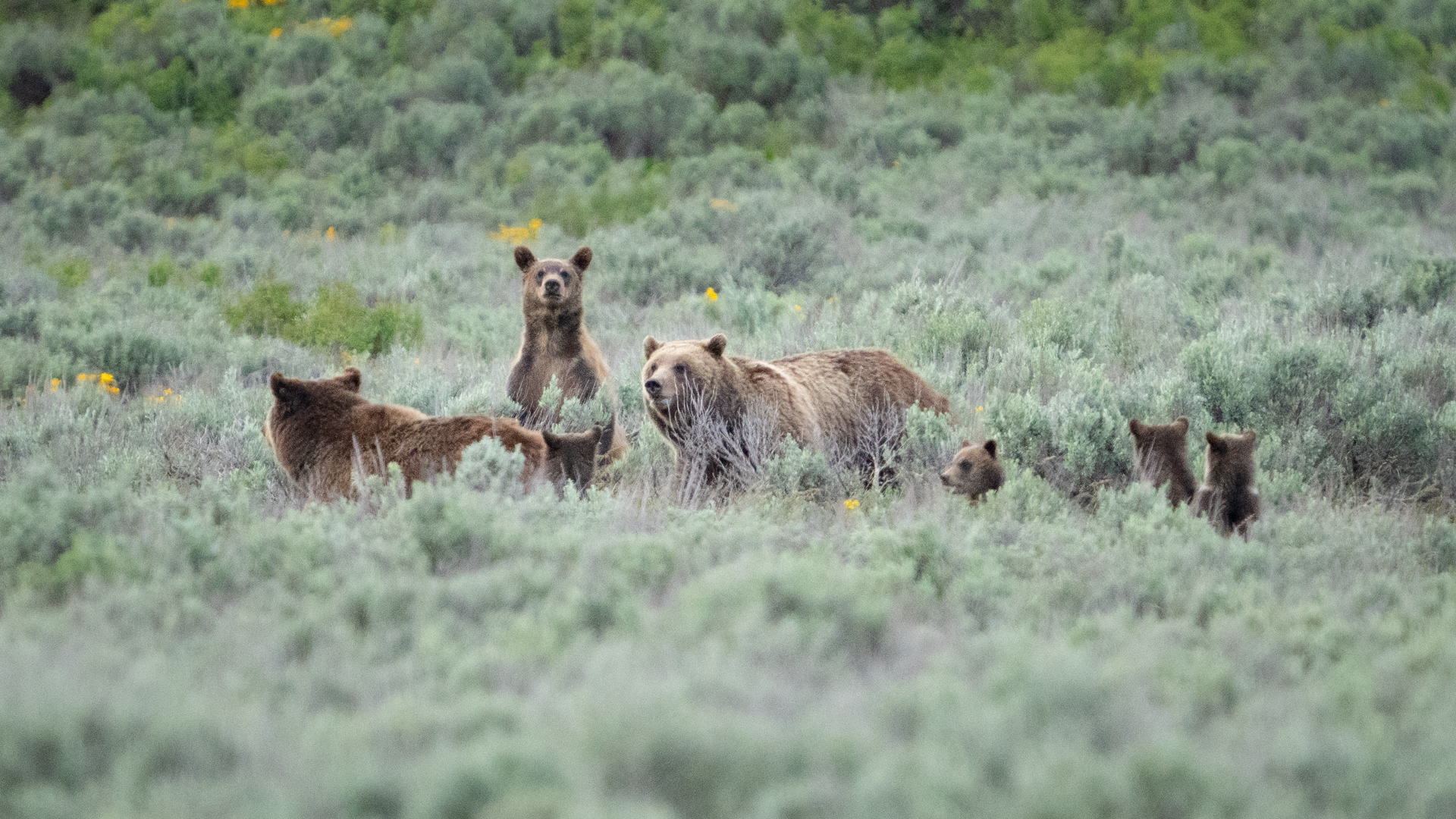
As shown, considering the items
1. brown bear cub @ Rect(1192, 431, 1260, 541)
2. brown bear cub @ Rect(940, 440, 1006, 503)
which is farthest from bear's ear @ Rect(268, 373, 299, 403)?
brown bear cub @ Rect(1192, 431, 1260, 541)

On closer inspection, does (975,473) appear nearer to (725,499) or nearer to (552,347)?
(725,499)

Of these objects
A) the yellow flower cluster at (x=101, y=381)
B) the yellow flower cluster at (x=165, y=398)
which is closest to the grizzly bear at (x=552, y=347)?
the yellow flower cluster at (x=165, y=398)

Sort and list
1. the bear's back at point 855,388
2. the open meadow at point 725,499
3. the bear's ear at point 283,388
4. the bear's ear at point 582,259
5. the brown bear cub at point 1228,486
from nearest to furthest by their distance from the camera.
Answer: the open meadow at point 725,499 → the brown bear cub at point 1228,486 → the bear's ear at point 283,388 → the bear's back at point 855,388 → the bear's ear at point 582,259

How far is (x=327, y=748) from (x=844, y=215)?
14476mm

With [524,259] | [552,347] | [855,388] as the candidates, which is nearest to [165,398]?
[524,259]

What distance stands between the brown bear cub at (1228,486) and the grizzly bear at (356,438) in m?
3.14

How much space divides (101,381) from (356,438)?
172 inches

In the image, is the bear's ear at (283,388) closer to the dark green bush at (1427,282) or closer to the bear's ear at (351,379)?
the bear's ear at (351,379)

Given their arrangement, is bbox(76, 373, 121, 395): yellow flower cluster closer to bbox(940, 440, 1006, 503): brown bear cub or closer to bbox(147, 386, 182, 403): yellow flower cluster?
bbox(147, 386, 182, 403): yellow flower cluster

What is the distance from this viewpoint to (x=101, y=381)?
8.52 metres

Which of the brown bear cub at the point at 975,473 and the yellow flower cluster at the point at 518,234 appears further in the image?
the yellow flower cluster at the point at 518,234

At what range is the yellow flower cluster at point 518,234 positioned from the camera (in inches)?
616

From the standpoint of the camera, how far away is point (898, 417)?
6594 mm

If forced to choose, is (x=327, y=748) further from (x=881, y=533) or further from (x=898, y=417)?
(x=898, y=417)
